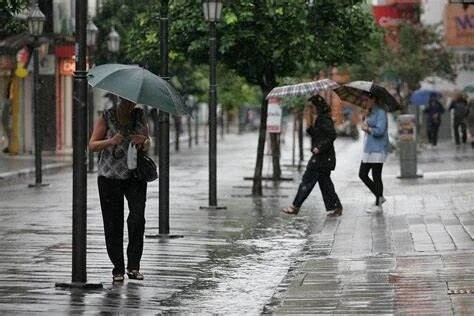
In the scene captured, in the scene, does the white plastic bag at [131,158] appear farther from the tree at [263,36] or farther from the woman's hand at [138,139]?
the tree at [263,36]

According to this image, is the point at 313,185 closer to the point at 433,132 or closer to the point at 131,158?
the point at 131,158

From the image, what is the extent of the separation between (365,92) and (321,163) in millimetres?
2021

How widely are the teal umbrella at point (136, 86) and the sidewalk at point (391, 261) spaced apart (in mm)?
1916

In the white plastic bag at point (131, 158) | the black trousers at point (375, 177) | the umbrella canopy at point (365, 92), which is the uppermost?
the umbrella canopy at point (365, 92)

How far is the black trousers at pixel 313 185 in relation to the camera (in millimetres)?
19438

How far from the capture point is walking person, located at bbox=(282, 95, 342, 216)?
766 inches

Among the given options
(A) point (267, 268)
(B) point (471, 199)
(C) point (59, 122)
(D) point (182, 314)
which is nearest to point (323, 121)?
(B) point (471, 199)

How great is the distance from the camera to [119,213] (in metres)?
12.2

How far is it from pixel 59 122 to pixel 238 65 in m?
22.9

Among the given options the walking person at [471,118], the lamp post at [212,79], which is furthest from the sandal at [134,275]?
the walking person at [471,118]

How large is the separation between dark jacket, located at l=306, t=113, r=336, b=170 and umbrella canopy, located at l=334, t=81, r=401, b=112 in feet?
3.61

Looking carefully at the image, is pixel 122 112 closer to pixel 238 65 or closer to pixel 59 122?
pixel 238 65

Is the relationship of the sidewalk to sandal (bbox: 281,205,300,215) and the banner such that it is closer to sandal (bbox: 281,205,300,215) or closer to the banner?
sandal (bbox: 281,205,300,215)

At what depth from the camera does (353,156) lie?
43.4 metres
